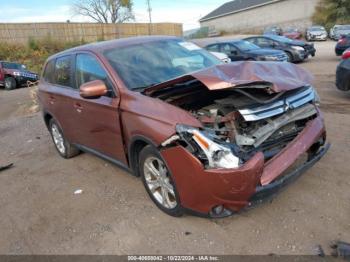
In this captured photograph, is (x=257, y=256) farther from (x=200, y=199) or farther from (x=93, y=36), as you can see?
→ (x=93, y=36)

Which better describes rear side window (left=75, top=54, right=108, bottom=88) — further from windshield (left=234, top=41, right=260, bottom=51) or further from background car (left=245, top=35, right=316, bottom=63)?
background car (left=245, top=35, right=316, bottom=63)

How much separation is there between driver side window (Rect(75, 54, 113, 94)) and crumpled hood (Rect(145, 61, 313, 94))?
28.9 inches

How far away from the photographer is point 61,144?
6.03 metres

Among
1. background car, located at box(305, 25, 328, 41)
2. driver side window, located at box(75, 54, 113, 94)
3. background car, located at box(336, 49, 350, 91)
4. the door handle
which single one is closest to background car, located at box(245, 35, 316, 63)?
background car, located at box(336, 49, 350, 91)

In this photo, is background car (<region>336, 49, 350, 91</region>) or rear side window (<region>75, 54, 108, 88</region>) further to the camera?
background car (<region>336, 49, 350, 91</region>)

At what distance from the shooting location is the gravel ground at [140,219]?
324 centimetres

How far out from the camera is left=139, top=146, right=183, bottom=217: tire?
3.50 meters

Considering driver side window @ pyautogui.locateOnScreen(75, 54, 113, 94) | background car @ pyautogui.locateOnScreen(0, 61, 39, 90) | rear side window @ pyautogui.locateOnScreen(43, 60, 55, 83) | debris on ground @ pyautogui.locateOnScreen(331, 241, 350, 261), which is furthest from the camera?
background car @ pyautogui.locateOnScreen(0, 61, 39, 90)

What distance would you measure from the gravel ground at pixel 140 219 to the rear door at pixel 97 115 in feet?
1.82

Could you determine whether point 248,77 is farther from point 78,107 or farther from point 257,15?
point 257,15

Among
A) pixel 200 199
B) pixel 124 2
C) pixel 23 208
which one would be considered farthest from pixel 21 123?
pixel 124 2

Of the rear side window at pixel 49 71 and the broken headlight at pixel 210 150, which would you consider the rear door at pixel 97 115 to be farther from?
the broken headlight at pixel 210 150

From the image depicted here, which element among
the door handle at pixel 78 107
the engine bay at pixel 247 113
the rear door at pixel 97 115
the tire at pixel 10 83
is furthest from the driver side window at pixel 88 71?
the tire at pixel 10 83

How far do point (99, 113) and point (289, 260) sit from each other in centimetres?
263
